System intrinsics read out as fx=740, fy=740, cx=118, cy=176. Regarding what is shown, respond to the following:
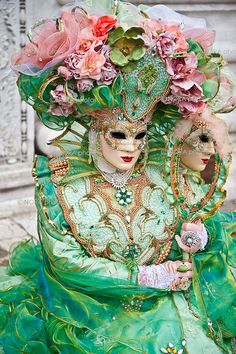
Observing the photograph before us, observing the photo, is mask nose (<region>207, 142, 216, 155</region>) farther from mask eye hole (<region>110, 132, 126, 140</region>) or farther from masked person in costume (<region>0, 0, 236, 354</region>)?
mask eye hole (<region>110, 132, 126, 140</region>)

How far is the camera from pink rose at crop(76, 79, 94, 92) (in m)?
2.20

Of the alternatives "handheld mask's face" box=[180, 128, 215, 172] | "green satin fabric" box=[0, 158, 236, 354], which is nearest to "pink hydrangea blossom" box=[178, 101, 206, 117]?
"handheld mask's face" box=[180, 128, 215, 172]

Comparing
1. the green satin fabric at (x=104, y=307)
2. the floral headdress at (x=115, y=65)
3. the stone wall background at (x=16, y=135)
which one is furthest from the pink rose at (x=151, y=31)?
the stone wall background at (x=16, y=135)

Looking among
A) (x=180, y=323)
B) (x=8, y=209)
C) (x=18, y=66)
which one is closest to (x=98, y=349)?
(x=180, y=323)

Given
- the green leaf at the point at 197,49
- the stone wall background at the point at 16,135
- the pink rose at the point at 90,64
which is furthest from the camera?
the stone wall background at the point at 16,135

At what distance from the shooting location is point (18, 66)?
2.30 meters

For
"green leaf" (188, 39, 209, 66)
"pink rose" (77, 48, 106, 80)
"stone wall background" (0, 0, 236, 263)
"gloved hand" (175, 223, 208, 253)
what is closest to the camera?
"pink rose" (77, 48, 106, 80)

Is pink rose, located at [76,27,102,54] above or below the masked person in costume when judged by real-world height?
above

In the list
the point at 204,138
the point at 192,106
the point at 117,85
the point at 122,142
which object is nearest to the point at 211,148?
the point at 204,138

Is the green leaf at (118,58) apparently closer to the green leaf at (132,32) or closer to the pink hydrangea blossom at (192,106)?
the green leaf at (132,32)

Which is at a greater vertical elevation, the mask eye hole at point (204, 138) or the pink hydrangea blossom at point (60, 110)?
the pink hydrangea blossom at point (60, 110)

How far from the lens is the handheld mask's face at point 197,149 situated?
2480mm

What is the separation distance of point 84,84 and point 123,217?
19.3 inches

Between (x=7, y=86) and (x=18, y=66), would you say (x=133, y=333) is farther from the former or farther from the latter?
(x=7, y=86)
